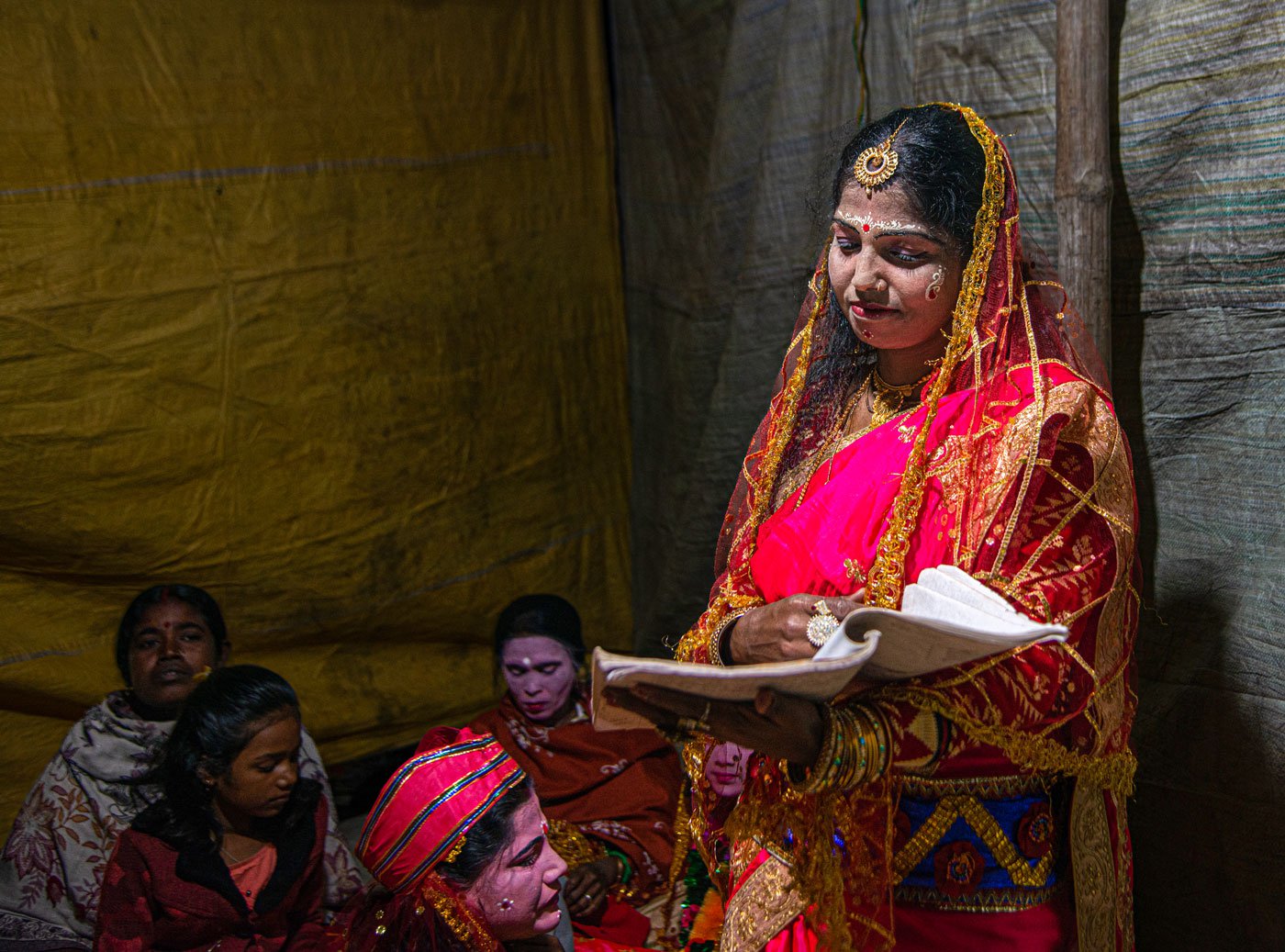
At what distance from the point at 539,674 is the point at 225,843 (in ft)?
4.50

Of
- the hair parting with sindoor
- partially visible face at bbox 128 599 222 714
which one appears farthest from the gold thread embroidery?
partially visible face at bbox 128 599 222 714

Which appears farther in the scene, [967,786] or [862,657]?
[967,786]

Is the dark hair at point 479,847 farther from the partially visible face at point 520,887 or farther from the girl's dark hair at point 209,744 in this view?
the girl's dark hair at point 209,744

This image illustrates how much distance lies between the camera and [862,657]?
1658 millimetres

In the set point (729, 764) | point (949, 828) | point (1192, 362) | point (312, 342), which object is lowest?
point (729, 764)

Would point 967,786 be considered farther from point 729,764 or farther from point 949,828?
point 729,764

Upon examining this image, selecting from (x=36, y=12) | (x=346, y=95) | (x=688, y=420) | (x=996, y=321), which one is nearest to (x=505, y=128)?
(x=346, y=95)

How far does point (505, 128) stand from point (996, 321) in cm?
308

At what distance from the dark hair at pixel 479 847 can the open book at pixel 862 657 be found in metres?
0.86

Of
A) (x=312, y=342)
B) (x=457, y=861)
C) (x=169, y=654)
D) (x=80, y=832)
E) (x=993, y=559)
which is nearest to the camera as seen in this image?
(x=993, y=559)

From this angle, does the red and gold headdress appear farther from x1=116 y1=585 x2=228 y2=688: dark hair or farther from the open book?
x1=116 y1=585 x2=228 y2=688: dark hair

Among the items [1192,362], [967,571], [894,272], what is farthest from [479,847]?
[1192,362]

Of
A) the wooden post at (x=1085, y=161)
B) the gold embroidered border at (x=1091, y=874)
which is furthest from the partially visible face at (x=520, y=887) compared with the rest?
the wooden post at (x=1085, y=161)

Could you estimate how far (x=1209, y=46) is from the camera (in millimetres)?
2922
